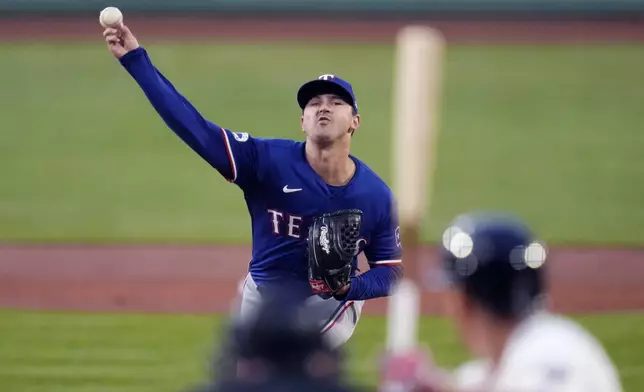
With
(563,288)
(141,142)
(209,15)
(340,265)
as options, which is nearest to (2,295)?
(563,288)

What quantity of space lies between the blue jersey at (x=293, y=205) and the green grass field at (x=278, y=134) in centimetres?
911

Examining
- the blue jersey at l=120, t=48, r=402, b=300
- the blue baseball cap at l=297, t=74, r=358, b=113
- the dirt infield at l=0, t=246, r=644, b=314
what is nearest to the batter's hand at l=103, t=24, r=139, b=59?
the blue jersey at l=120, t=48, r=402, b=300

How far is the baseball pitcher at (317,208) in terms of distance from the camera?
5.54 m

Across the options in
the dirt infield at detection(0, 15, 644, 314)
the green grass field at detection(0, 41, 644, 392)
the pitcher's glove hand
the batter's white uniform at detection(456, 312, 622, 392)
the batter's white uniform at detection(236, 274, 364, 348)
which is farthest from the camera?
the dirt infield at detection(0, 15, 644, 314)

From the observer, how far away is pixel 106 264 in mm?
13273

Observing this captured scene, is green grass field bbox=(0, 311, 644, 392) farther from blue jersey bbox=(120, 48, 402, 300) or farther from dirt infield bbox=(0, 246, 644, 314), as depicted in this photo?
blue jersey bbox=(120, 48, 402, 300)

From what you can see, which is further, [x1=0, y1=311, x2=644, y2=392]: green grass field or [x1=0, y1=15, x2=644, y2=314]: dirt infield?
[x1=0, y1=15, x2=644, y2=314]: dirt infield

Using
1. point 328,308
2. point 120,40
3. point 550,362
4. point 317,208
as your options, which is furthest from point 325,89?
point 550,362

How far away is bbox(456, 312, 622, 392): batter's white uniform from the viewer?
272 centimetres

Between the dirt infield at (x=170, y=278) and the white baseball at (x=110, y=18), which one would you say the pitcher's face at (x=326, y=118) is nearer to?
the white baseball at (x=110, y=18)

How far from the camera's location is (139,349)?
30.1 ft

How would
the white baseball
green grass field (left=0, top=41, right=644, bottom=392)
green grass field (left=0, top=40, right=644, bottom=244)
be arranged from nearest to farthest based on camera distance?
1. the white baseball
2. green grass field (left=0, top=41, right=644, bottom=392)
3. green grass field (left=0, top=40, right=644, bottom=244)

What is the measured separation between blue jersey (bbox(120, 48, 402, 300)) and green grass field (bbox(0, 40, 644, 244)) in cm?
911

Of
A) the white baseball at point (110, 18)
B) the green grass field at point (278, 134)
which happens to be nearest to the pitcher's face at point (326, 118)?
the white baseball at point (110, 18)
